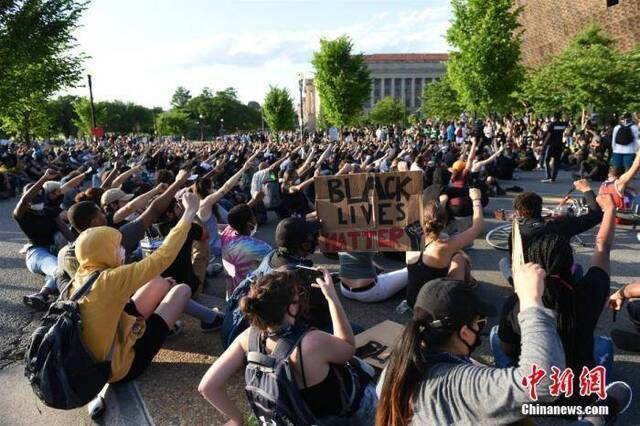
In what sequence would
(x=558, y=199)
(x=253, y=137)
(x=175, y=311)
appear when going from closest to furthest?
(x=175, y=311)
(x=558, y=199)
(x=253, y=137)

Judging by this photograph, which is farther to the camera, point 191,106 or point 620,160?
point 191,106

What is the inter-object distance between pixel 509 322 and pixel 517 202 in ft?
5.81

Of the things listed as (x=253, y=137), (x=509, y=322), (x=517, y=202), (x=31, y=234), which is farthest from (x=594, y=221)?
(x=253, y=137)

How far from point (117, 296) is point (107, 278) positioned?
15 cm

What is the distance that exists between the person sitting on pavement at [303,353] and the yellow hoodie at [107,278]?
94 centimetres

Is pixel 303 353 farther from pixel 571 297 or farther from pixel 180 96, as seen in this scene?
pixel 180 96

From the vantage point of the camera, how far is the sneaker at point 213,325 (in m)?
4.90

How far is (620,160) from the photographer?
13516 millimetres

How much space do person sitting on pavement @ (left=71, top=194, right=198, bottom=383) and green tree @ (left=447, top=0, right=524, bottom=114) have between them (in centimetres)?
2784

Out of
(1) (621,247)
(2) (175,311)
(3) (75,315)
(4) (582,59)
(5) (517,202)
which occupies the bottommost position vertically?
(1) (621,247)

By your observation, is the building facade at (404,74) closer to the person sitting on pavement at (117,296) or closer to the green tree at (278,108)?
the green tree at (278,108)

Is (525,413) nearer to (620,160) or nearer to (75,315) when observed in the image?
(75,315)

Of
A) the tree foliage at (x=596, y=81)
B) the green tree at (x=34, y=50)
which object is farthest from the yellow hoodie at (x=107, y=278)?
the tree foliage at (x=596, y=81)

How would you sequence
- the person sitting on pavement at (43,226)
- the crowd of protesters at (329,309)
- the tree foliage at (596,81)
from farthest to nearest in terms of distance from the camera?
the tree foliage at (596,81) → the person sitting on pavement at (43,226) → the crowd of protesters at (329,309)
